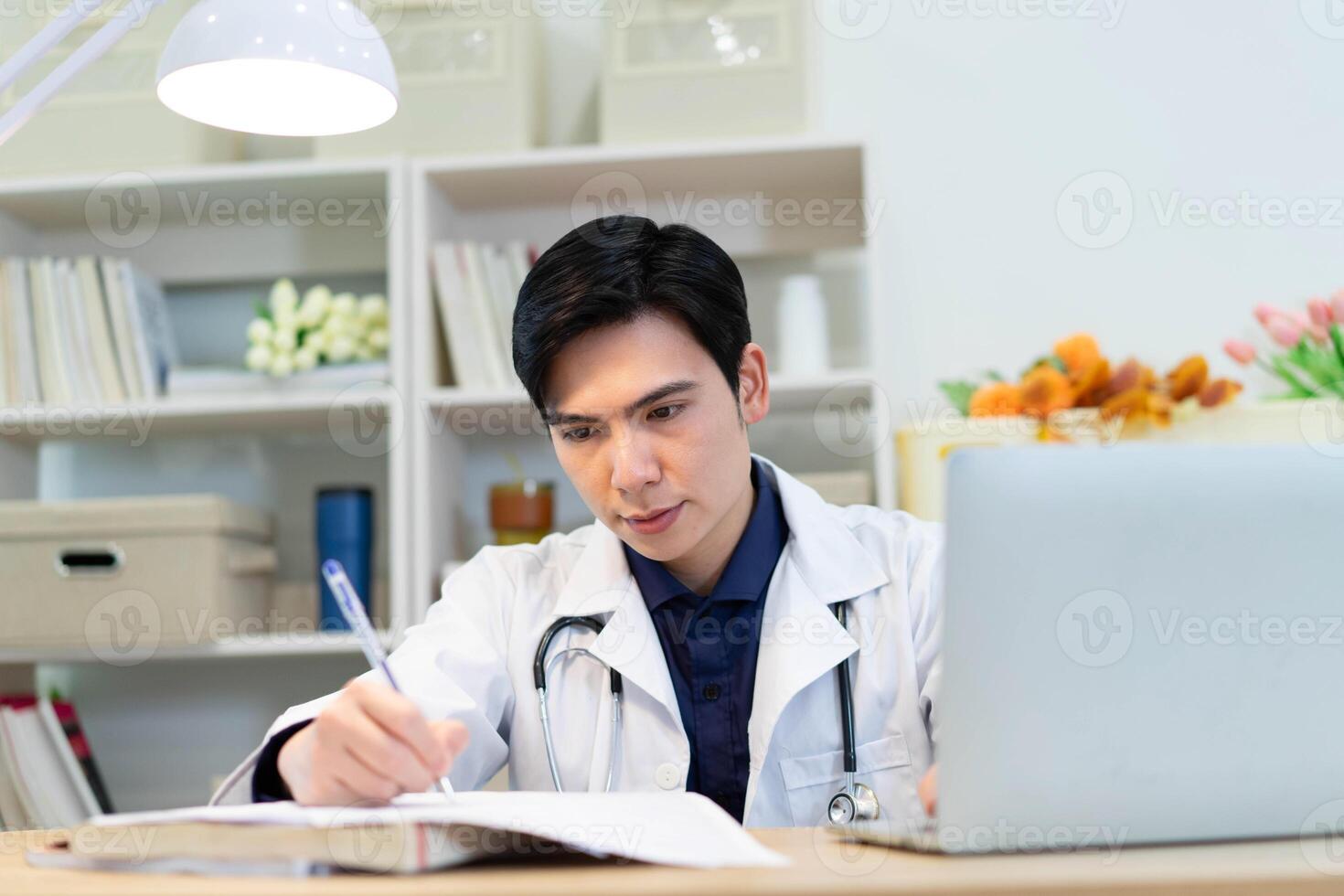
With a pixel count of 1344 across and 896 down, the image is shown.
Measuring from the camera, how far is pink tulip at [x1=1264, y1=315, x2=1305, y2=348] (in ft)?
6.48

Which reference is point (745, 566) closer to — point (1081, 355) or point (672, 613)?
point (672, 613)

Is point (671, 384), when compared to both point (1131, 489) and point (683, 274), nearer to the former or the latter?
point (683, 274)

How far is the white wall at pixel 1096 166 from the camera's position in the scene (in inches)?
94.0

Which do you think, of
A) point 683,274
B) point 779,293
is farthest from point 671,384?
point 779,293

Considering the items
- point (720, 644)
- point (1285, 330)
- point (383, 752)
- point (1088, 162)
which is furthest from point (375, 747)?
point (1088, 162)

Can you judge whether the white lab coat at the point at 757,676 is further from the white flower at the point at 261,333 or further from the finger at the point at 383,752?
the white flower at the point at 261,333

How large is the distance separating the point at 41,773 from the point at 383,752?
1.69 meters

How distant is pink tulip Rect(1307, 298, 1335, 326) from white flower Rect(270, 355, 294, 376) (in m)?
1.73

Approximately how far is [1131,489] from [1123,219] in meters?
1.91

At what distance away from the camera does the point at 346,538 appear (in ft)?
7.43

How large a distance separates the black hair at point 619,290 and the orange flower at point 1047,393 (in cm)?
70

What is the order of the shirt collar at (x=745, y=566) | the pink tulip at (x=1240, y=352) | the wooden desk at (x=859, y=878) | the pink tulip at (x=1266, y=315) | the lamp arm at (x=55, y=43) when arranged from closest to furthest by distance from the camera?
1. the wooden desk at (x=859, y=878)
2. the lamp arm at (x=55, y=43)
3. the shirt collar at (x=745, y=566)
4. the pink tulip at (x=1266, y=315)
5. the pink tulip at (x=1240, y=352)

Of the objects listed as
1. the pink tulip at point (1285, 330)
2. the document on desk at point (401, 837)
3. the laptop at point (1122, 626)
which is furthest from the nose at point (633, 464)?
the pink tulip at point (1285, 330)

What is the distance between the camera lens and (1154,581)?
67cm
